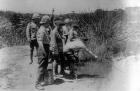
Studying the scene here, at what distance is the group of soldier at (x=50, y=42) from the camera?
6.54m

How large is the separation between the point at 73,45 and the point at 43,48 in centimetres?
56

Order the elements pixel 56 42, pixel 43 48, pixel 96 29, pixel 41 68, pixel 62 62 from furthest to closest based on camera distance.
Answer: pixel 96 29, pixel 62 62, pixel 56 42, pixel 41 68, pixel 43 48

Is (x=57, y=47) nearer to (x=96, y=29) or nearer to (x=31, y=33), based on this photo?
(x=31, y=33)

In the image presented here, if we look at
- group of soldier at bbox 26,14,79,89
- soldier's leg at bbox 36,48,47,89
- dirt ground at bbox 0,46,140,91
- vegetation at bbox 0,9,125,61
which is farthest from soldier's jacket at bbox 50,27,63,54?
dirt ground at bbox 0,46,140,91

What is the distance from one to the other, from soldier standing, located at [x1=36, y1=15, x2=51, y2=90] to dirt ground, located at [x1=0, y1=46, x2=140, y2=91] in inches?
5.8

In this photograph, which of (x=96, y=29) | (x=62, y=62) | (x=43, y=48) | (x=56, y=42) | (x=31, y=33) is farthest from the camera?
(x=31, y=33)

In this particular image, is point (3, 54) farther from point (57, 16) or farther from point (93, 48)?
point (93, 48)

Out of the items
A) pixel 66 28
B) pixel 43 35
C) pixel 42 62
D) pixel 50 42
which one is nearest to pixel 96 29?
pixel 66 28

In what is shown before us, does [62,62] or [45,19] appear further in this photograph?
[62,62]

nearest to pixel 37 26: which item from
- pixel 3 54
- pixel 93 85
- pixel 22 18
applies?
pixel 22 18

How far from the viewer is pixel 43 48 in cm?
650

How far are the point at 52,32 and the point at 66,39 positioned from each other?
366 millimetres

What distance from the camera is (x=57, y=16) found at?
6.93 meters

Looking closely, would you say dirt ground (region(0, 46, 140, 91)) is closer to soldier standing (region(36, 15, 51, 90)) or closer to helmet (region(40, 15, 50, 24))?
soldier standing (region(36, 15, 51, 90))
